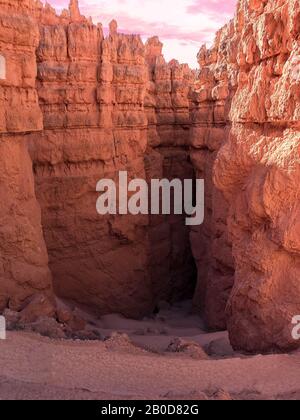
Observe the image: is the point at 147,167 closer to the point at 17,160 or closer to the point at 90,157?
the point at 90,157

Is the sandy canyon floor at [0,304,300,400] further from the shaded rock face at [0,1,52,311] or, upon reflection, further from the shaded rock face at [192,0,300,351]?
the shaded rock face at [0,1,52,311]

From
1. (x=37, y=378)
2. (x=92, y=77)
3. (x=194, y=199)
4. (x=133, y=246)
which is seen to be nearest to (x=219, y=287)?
(x=133, y=246)

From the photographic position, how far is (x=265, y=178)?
4.42 m

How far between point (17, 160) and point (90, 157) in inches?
128

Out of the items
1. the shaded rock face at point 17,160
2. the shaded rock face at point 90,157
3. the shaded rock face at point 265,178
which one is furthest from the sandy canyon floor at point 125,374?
the shaded rock face at point 90,157

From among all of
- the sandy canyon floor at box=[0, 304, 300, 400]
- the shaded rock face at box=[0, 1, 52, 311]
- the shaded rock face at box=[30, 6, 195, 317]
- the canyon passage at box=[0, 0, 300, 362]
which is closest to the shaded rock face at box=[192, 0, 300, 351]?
the canyon passage at box=[0, 0, 300, 362]

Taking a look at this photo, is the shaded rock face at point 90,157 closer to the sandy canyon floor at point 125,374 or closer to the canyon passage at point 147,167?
the canyon passage at point 147,167

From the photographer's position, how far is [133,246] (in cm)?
1070

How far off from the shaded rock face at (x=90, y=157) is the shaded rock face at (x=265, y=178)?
14.3 feet

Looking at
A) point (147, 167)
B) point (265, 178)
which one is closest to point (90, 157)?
point (147, 167)

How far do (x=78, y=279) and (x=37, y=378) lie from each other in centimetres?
609

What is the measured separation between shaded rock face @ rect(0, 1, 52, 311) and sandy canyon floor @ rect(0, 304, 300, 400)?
187 cm

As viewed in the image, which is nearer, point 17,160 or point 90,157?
point 17,160

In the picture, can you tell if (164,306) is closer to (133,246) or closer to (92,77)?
(133,246)
